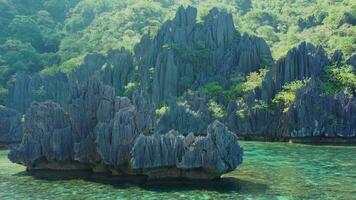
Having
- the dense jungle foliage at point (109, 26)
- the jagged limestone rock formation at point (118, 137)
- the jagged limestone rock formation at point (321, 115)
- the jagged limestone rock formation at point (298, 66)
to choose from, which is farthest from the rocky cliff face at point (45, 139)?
the dense jungle foliage at point (109, 26)

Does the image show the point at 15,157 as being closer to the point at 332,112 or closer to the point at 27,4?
the point at 332,112

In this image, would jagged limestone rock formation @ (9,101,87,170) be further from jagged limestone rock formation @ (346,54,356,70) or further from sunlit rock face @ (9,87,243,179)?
jagged limestone rock formation @ (346,54,356,70)

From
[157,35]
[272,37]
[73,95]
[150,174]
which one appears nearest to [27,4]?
[157,35]

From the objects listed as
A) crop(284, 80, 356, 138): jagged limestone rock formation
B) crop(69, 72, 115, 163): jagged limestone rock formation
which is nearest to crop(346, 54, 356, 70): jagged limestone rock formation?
crop(284, 80, 356, 138): jagged limestone rock formation

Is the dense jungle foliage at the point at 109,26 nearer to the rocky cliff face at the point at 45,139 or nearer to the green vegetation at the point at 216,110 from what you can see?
the green vegetation at the point at 216,110

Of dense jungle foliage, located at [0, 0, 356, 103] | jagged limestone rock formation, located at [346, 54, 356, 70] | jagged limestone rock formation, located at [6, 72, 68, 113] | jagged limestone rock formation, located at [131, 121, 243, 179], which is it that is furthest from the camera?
dense jungle foliage, located at [0, 0, 356, 103]

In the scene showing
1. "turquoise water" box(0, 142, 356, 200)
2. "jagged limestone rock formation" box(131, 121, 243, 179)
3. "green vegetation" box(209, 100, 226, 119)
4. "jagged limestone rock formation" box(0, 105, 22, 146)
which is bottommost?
"turquoise water" box(0, 142, 356, 200)
